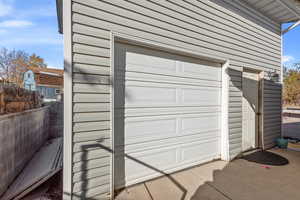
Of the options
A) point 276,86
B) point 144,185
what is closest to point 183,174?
point 144,185

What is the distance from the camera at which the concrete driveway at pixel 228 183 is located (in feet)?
6.73

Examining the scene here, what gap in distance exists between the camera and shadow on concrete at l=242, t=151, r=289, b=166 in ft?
10.6

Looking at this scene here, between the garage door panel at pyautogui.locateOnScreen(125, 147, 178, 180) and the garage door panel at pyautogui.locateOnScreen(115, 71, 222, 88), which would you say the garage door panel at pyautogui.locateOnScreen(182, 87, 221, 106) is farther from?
the garage door panel at pyautogui.locateOnScreen(125, 147, 178, 180)

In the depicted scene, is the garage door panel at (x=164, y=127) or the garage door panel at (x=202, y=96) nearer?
the garage door panel at (x=164, y=127)

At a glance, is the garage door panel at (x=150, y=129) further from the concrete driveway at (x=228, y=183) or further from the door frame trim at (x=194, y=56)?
the concrete driveway at (x=228, y=183)

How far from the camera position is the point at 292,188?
228 cm

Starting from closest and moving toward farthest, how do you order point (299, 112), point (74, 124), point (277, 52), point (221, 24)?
point (74, 124), point (221, 24), point (277, 52), point (299, 112)

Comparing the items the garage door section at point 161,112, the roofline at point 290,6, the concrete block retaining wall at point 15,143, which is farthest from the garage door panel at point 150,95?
the roofline at point 290,6

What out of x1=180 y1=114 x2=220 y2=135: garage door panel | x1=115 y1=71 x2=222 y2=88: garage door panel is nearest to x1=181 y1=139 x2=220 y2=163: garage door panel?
x1=180 y1=114 x2=220 y2=135: garage door panel

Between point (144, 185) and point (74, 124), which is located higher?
point (74, 124)

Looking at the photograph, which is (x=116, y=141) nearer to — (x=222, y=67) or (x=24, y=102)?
(x=24, y=102)

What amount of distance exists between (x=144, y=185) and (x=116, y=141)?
860 millimetres

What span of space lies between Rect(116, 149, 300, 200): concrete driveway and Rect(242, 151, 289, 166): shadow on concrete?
0.08ft

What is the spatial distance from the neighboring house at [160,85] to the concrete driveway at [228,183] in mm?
205
